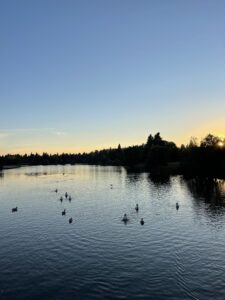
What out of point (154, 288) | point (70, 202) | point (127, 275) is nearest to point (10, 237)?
point (127, 275)

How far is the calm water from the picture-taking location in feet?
103

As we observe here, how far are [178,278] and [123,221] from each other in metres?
28.2

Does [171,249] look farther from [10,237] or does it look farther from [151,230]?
[10,237]

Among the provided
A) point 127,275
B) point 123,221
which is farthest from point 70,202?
point 127,275

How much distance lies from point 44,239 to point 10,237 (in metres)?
5.68

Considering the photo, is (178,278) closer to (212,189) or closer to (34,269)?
(34,269)

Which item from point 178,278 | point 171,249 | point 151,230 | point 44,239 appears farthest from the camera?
point 151,230

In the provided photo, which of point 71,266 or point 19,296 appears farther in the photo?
point 71,266

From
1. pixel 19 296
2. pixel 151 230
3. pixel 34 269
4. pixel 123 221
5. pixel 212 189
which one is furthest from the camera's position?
pixel 212 189

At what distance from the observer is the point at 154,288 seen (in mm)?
31500

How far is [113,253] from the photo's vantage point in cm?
4219

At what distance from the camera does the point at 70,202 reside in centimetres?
8675

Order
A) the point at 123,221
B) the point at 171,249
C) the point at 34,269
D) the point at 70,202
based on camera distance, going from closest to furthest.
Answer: the point at 34,269, the point at 171,249, the point at 123,221, the point at 70,202

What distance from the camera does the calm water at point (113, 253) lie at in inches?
1240
